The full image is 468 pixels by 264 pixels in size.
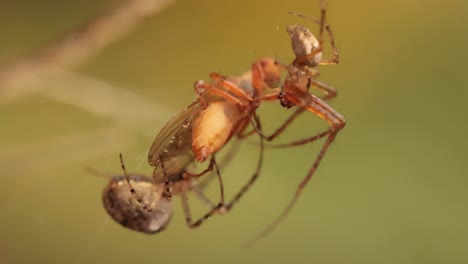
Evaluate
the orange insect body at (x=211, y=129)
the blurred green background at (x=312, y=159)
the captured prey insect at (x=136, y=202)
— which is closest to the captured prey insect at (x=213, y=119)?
the orange insect body at (x=211, y=129)

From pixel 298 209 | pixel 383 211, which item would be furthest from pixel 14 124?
pixel 383 211

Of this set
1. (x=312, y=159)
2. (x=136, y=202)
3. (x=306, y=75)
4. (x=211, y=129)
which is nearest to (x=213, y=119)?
(x=211, y=129)

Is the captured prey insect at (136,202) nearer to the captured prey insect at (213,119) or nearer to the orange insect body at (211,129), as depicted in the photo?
the captured prey insect at (213,119)

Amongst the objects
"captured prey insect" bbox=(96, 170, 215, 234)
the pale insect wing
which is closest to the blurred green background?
"captured prey insect" bbox=(96, 170, 215, 234)

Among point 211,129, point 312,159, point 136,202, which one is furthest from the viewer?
point 312,159

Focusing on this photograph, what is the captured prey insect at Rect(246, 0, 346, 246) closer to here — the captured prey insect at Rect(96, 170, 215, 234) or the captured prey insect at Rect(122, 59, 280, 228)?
the captured prey insect at Rect(122, 59, 280, 228)

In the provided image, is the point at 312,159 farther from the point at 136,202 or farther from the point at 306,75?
the point at 306,75
